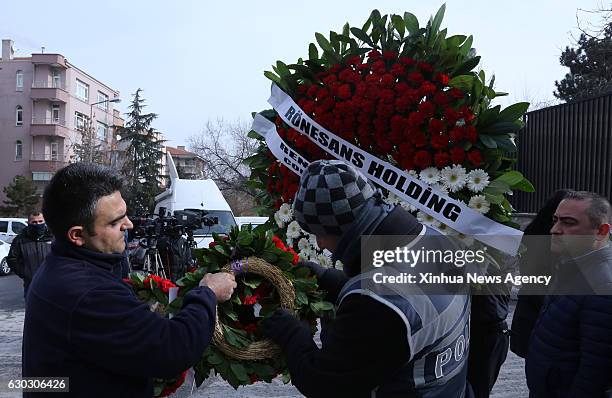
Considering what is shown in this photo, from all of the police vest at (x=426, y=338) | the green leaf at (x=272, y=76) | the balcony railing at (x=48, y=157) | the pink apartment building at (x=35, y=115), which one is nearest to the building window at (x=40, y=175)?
the pink apartment building at (x=35, y=115)

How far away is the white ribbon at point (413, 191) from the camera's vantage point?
2.49 m

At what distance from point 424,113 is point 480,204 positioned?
0.48 metres

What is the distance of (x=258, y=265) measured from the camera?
2.27 meters

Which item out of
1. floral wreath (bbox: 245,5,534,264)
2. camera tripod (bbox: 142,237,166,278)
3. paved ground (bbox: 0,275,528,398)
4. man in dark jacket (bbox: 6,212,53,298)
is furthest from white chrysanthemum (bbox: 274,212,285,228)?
camera tripod (bbox: 142,237,166,278)

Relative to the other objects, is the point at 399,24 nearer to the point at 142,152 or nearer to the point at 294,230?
the point at 294,230

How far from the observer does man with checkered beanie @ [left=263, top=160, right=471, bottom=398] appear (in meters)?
1.67

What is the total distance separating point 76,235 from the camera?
6.35ft

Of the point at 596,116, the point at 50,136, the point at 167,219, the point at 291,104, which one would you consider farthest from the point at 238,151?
the point at 291,104

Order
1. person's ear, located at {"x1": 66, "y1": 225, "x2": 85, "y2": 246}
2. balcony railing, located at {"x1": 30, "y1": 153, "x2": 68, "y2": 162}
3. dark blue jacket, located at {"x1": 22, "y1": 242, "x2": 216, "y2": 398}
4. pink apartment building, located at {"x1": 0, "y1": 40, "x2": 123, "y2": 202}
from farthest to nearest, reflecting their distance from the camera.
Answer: balcony railing, located at {"x1": 30, "y1": 153, "x2": 68, "y2": 162}, pink apartment building, located at {"x1": 0, "y1": 40, "x2": 123, "y2": 202}, person's ear, located at {"x1": 66, "y1": 225, "x2": 85, "y2": 246}, dark blue jacket, located at {"x1": 22, "y1": 242, "x2": 216, "y2": 398}

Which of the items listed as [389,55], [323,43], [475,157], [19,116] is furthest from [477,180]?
[19,116]

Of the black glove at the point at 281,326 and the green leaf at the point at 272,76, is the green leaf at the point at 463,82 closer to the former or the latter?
the green leaf at the point at 272,76

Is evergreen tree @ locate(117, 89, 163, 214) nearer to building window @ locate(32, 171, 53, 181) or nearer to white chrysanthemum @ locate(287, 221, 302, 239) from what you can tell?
building window @ locate(32, 171, 53, 181)

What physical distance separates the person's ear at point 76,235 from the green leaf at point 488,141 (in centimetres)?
172

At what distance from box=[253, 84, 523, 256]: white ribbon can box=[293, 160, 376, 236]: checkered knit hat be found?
2.23ft
